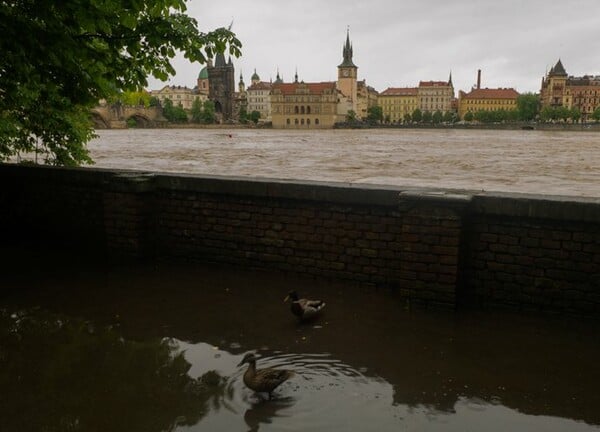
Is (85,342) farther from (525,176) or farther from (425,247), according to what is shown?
(525,176)

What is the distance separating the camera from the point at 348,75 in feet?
590

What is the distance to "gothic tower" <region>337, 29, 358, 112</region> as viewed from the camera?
587 feet

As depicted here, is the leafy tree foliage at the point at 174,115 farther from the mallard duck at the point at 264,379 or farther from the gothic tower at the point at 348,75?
the mallard duck at the point at 264,379

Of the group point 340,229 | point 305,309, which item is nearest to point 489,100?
point 340,229

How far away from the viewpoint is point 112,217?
25.7 ft

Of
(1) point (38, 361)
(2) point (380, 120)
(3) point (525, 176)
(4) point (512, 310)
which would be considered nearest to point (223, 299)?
(1) point (38, 361)

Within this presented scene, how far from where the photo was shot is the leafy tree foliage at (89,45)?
560cm

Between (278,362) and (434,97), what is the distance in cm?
20426

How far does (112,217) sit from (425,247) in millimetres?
4496

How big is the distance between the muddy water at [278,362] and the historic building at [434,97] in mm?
200000

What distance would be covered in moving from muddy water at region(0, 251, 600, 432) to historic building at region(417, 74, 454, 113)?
200 metres

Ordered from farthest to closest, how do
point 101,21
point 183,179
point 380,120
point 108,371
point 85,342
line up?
point 380,120, point 183,179, point 101,21, point 85,342, point 108,371

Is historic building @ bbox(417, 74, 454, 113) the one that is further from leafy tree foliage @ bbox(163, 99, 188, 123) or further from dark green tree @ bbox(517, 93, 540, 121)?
leafy tree foliage @ bbox(163, 99, 188, 123)

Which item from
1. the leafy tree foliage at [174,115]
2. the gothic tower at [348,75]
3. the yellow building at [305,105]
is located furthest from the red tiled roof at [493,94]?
the leafy tree foliage at [174,115]
